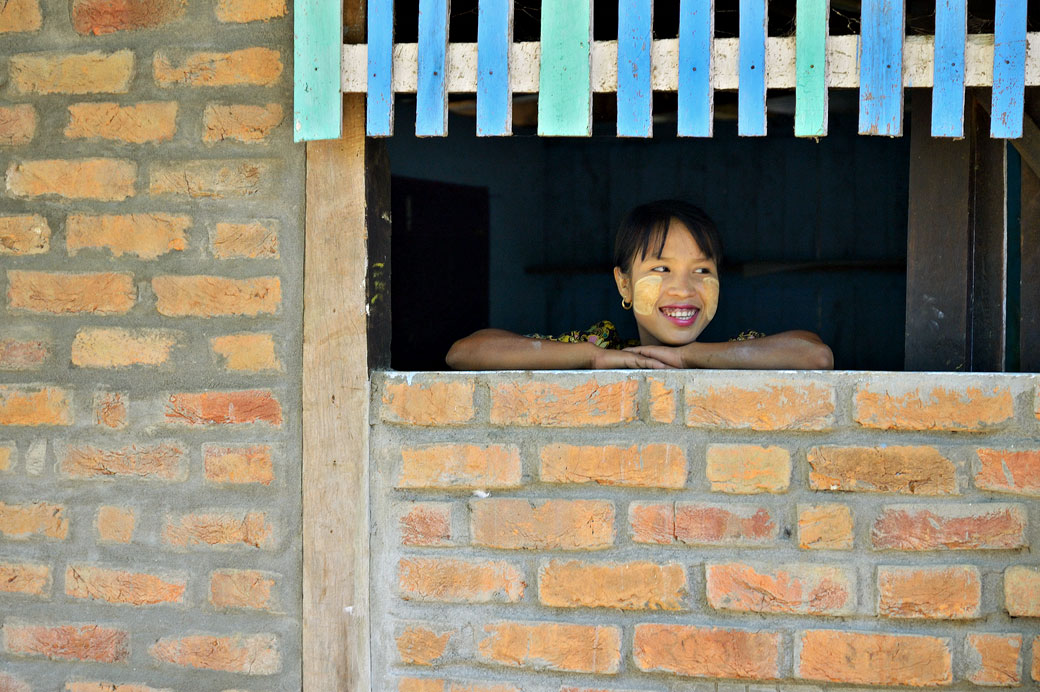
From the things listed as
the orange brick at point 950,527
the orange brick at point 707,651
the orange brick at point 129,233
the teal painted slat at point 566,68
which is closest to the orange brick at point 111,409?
the orange brick at point 129,233

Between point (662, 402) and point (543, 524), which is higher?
point (662, 402)

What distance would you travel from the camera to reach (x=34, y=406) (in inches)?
86.7

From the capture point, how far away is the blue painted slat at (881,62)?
6.16 feet

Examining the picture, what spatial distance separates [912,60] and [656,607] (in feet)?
3.74

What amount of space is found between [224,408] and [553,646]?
0.83 m

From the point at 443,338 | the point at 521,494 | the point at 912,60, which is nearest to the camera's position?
the point at 912,60

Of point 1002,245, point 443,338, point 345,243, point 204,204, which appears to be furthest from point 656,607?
point 443,338

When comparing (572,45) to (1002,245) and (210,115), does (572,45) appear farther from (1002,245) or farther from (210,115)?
(1002,245)

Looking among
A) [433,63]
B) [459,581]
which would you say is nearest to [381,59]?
[433,63]

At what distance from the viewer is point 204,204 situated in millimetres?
2143

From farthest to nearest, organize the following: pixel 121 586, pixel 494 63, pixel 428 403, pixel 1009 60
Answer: pixel 121 586
pixel 428 403
pixel 494 63
pixel 1009 60

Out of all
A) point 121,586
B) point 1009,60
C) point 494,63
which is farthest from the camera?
point 121,586

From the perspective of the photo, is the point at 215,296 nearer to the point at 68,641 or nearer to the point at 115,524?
the point at 115,524

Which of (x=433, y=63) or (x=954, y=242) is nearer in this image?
(x=433, y=63)
